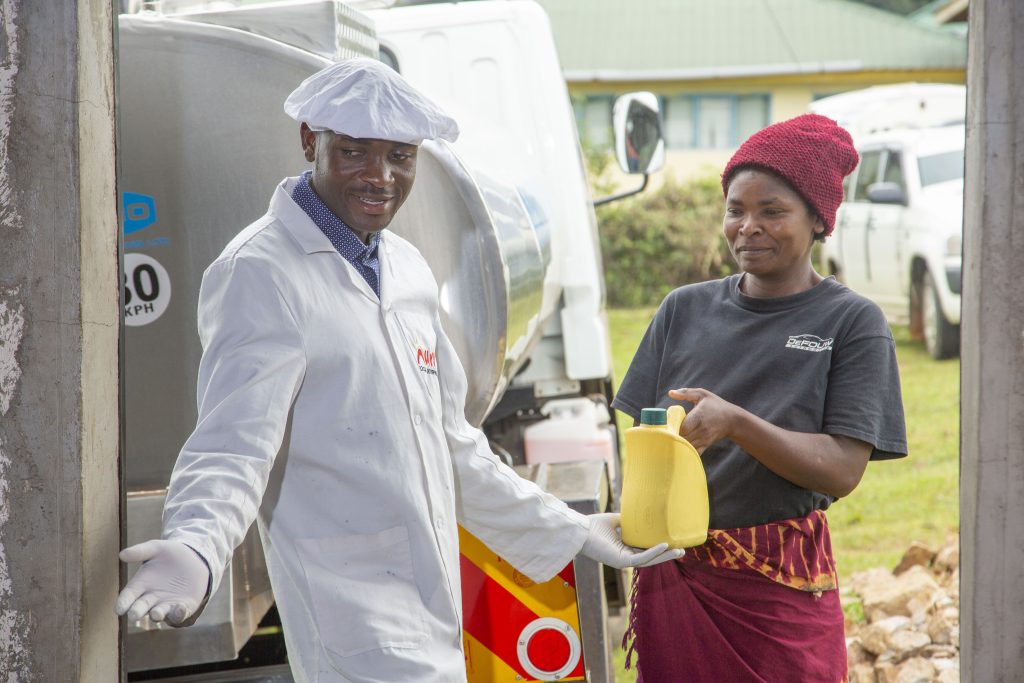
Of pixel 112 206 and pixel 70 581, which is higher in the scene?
pixel 112 206

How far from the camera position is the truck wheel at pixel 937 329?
999 centimetres

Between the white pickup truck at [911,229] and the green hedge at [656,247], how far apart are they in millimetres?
2992

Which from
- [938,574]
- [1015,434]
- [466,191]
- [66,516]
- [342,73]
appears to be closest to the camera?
[66,516]

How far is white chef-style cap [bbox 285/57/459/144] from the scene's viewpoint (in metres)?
1.86

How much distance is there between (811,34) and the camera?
22.6 metres

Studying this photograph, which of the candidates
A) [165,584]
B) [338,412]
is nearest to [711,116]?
[338,412]

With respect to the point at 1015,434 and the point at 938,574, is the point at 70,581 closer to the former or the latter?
the point at 1015,434

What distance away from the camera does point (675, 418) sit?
2.15m

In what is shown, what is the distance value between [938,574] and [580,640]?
284 centimetres

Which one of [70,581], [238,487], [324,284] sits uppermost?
[324,284]

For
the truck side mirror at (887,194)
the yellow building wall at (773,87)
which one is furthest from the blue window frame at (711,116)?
the truck side mirror at (887,194)

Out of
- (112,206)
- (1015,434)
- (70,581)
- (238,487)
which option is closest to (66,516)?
(70,581)

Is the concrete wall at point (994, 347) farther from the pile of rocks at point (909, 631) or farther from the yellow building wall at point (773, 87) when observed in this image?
the yellow building wall at point (773, 87)

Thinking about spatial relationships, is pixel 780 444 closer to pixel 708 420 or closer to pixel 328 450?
pixel 708 420
